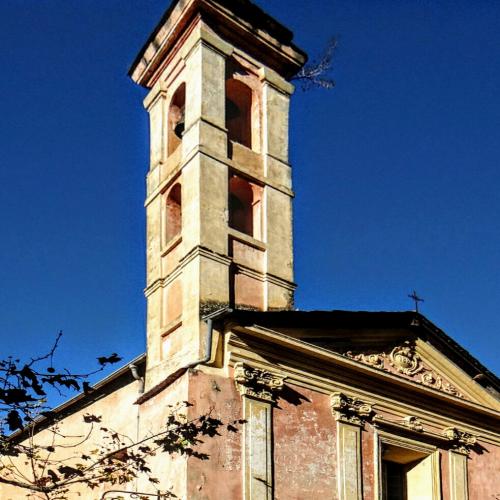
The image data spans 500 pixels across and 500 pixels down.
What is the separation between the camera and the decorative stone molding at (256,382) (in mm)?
13523

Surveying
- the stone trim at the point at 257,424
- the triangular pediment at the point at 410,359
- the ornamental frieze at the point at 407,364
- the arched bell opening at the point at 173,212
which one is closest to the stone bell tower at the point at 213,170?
the arched bell opening at the point at 173,212

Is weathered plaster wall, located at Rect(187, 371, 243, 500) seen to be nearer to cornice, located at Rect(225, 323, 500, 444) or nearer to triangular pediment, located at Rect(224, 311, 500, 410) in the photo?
cornice, located at Rect(225, 323, 500, 444)

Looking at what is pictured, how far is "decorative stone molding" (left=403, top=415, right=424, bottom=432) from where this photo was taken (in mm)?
15617

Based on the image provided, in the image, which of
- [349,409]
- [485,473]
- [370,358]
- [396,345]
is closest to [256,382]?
[349,409]

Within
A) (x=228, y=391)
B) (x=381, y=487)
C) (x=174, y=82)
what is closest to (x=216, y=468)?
(x=228, y=391)

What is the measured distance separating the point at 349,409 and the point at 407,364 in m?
2.02

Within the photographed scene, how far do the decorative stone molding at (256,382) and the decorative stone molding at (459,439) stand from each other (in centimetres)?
393

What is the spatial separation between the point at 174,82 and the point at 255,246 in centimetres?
372

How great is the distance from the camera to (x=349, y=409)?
14.7m

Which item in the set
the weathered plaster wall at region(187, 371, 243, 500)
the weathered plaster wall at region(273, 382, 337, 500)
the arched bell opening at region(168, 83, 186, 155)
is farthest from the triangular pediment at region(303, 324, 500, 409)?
the arched bell opening at region(168, 83, 186, 155)

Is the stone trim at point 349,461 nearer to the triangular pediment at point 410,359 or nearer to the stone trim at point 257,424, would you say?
the triangular pediment at point 410,359

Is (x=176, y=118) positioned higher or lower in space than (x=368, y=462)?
higher

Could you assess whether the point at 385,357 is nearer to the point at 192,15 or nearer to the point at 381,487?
the point at 381,487

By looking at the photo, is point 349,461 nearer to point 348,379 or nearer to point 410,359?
point 348,379
